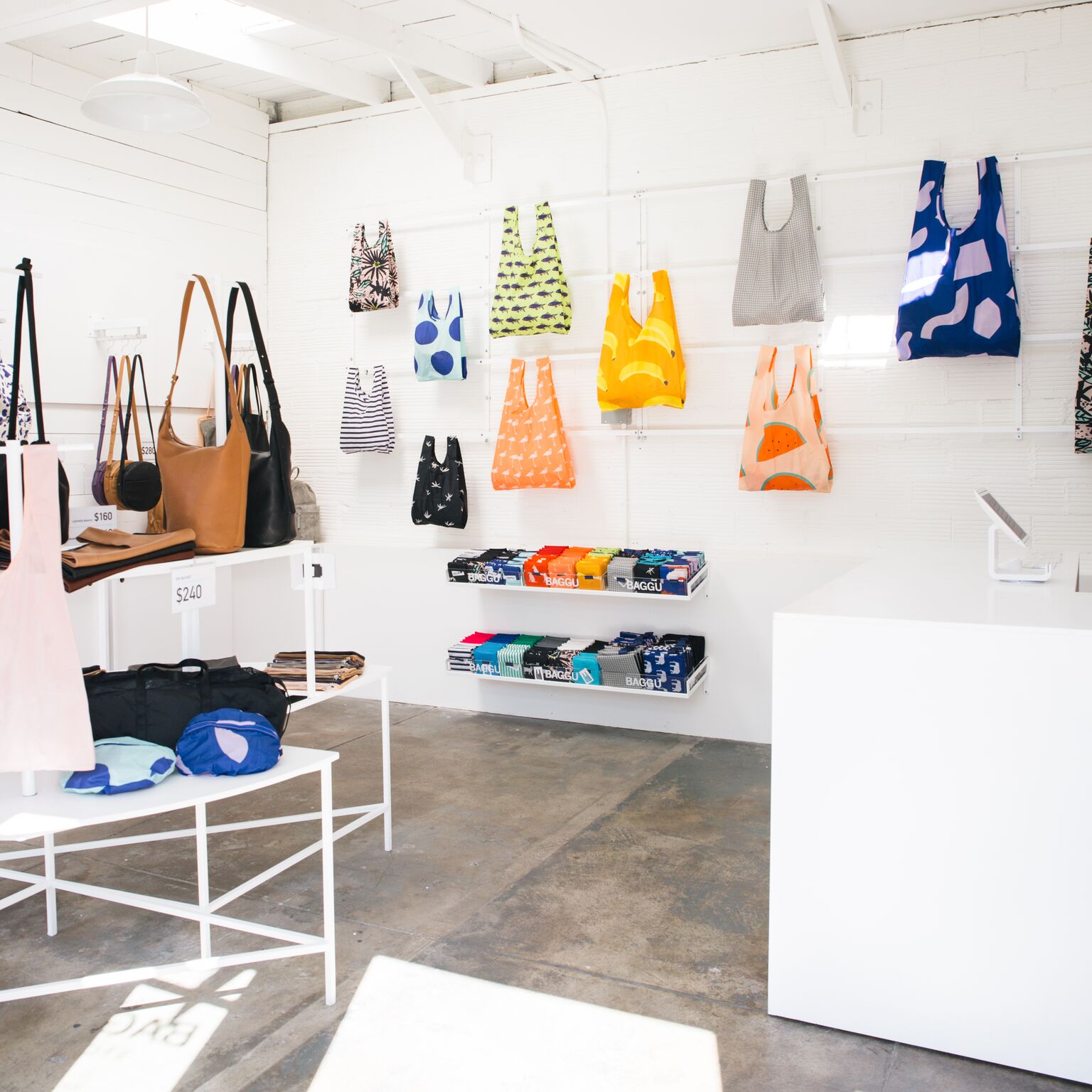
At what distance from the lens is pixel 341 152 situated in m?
5.50

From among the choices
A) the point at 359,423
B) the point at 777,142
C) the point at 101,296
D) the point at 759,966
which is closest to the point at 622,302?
the point at 777,142

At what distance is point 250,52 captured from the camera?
473cm

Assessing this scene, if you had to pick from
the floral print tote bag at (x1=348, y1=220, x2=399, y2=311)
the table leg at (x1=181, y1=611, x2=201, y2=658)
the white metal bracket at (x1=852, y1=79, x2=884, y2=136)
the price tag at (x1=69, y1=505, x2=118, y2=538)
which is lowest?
the table leg at (x1=181, y1=611, x2=201, y2=658)

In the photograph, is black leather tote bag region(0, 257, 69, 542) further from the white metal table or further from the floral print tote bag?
the floral print tote bag

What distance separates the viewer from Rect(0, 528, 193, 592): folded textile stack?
2.22 m

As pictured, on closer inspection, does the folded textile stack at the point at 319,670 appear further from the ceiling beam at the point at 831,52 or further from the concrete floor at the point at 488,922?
the ceiling beam at the point at 831,52

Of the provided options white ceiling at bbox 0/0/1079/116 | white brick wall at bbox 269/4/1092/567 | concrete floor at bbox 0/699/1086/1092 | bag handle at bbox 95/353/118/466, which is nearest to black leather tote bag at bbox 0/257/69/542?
concrete floor at bbox 0/699/1086/1092

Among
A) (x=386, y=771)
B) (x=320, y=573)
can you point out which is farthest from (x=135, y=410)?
(x=386, y=771)

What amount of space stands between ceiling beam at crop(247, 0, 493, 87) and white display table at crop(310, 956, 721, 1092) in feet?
10.5

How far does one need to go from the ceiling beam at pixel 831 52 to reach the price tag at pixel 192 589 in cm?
298

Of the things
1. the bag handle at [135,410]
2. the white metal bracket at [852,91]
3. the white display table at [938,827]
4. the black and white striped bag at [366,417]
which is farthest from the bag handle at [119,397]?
the white metal bracket at [852,91]

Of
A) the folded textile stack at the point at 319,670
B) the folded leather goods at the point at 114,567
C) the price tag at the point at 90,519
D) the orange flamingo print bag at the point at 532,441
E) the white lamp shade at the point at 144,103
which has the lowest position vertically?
the folded textile stack at the point at 319,670

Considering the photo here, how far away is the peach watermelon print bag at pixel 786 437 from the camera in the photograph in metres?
4.40

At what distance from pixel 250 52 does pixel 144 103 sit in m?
1.35
